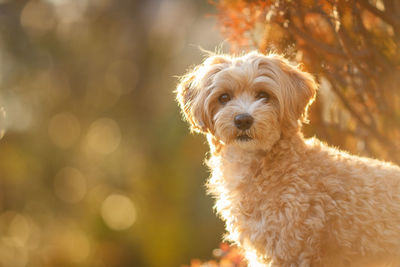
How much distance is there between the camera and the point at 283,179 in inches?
157

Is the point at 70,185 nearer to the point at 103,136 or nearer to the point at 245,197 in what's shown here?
the point at 103,136

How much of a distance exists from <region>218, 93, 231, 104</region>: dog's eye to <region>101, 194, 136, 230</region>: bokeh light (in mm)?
13651

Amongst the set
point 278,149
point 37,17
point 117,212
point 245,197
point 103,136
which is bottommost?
point 245,197

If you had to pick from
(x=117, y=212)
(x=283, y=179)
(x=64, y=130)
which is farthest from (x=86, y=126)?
(x=283, y=179)

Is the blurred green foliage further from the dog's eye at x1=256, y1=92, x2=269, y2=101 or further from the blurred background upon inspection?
the dog's eye at x1=256, y1=92, x2=269, y2=101

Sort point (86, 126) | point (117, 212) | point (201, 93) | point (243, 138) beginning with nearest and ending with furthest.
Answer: point (243, 138) → point (201, 93) → point (117, 212) → point (86, 126)

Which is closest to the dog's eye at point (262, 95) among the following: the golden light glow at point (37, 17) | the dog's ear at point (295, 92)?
the dog's ear at point (295, 92)

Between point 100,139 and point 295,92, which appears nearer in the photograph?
point 295,92

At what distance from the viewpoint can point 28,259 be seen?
696 inches

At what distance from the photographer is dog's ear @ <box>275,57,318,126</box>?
Answer: 4.16 metres

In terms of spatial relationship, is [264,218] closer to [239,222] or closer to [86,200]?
[239,222]

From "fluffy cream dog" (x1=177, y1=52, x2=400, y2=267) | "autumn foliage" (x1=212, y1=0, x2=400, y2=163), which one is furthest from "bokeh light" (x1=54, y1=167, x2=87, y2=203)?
"fluffy cream dog" (x1=177, y1=52, x2=400, y2=267)

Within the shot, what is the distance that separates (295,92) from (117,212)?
14895 mm

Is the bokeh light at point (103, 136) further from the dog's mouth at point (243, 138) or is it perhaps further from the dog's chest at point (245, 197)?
the dog's mouth at point (243, 138)
